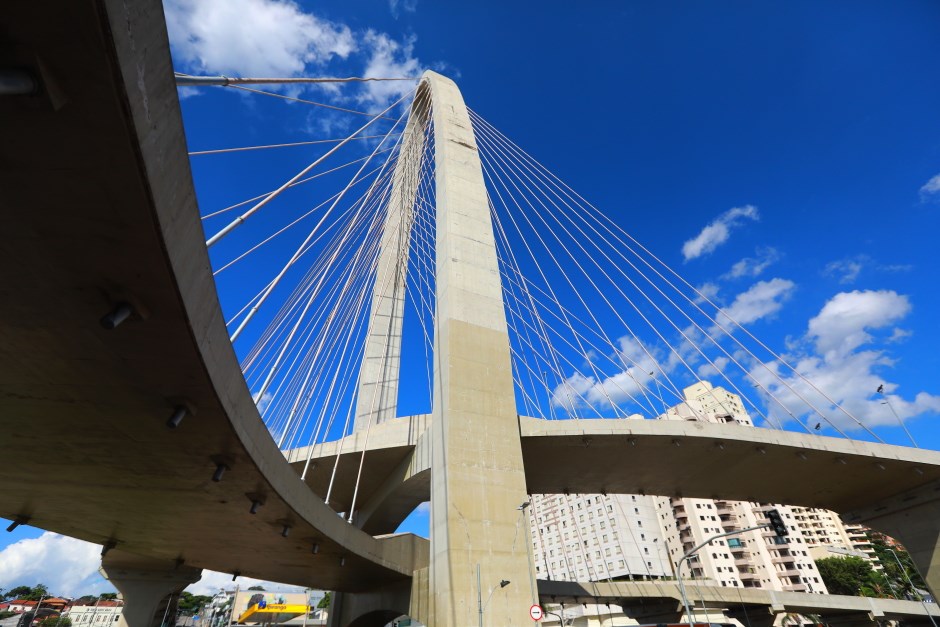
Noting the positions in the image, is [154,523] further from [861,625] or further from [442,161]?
[861,625]

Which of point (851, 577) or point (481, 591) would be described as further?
point (851, 577)

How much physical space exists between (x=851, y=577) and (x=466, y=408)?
83.4 meters

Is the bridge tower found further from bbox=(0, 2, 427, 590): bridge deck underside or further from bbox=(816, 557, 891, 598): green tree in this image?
bbox=(816, 557, 891, 598): green tree

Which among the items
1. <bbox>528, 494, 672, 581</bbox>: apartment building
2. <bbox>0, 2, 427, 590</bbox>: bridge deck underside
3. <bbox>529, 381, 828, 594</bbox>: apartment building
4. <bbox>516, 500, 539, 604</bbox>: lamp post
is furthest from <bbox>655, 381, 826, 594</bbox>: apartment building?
<bbox>0, 2, 427, 590</bbox>: bridge deck underside

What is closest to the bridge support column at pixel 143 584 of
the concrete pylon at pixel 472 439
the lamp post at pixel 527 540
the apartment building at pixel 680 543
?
the concrete pylon at pixel 472 439

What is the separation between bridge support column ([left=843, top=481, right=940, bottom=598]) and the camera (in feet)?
89.1

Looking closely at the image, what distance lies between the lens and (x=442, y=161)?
25359 millimetres

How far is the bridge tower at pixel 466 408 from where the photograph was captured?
15.6m

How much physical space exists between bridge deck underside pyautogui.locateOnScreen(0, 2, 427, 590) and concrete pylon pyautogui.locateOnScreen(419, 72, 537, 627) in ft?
22.2

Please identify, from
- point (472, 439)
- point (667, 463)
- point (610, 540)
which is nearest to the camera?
point (472, 439)

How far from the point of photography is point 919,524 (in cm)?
2820

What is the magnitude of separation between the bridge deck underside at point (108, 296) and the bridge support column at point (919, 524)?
3443 cm

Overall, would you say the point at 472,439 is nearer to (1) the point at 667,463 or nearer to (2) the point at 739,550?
(1) the point at 667,463

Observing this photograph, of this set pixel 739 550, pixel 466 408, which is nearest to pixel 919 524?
pixel 466 408
